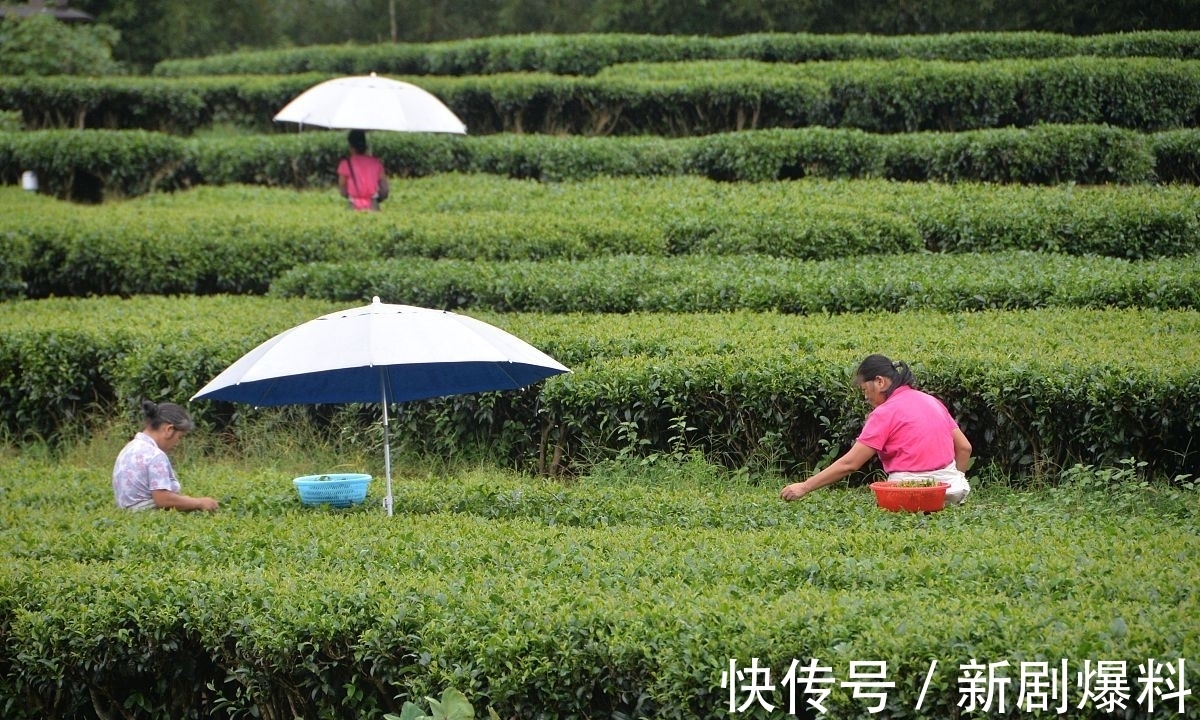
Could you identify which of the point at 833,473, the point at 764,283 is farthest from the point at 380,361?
the point at 764,283

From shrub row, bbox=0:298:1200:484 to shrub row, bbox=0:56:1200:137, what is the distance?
804cm

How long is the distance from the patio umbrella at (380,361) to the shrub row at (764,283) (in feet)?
11.6

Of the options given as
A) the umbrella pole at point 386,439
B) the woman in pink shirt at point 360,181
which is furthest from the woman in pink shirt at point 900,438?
the woman in pink shirt at point 360,181

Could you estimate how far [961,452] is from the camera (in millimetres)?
7465

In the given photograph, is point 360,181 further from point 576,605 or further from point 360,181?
point 576,605

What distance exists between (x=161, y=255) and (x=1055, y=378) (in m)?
9.10

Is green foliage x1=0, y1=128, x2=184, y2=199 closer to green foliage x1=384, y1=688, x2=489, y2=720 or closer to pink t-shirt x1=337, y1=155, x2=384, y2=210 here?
pink t-shirt x1=337, y1=155, x2=384, y2=210

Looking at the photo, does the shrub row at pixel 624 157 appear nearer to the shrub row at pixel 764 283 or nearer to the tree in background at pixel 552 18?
the shrub row at pixel 764 283

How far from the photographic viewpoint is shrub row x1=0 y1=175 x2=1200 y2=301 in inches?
501

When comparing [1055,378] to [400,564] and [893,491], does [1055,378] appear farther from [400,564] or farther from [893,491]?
[400,564]

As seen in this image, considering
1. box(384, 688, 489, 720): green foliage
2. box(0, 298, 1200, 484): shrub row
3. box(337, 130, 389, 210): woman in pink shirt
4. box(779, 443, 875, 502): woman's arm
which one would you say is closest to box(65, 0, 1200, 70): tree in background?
box(337, 130, 389, 210): woman in pink shirt

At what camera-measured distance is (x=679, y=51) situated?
22359mm

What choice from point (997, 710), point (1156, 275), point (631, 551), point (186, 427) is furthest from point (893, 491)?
point (1156, 275)

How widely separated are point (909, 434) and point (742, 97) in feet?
39.2
